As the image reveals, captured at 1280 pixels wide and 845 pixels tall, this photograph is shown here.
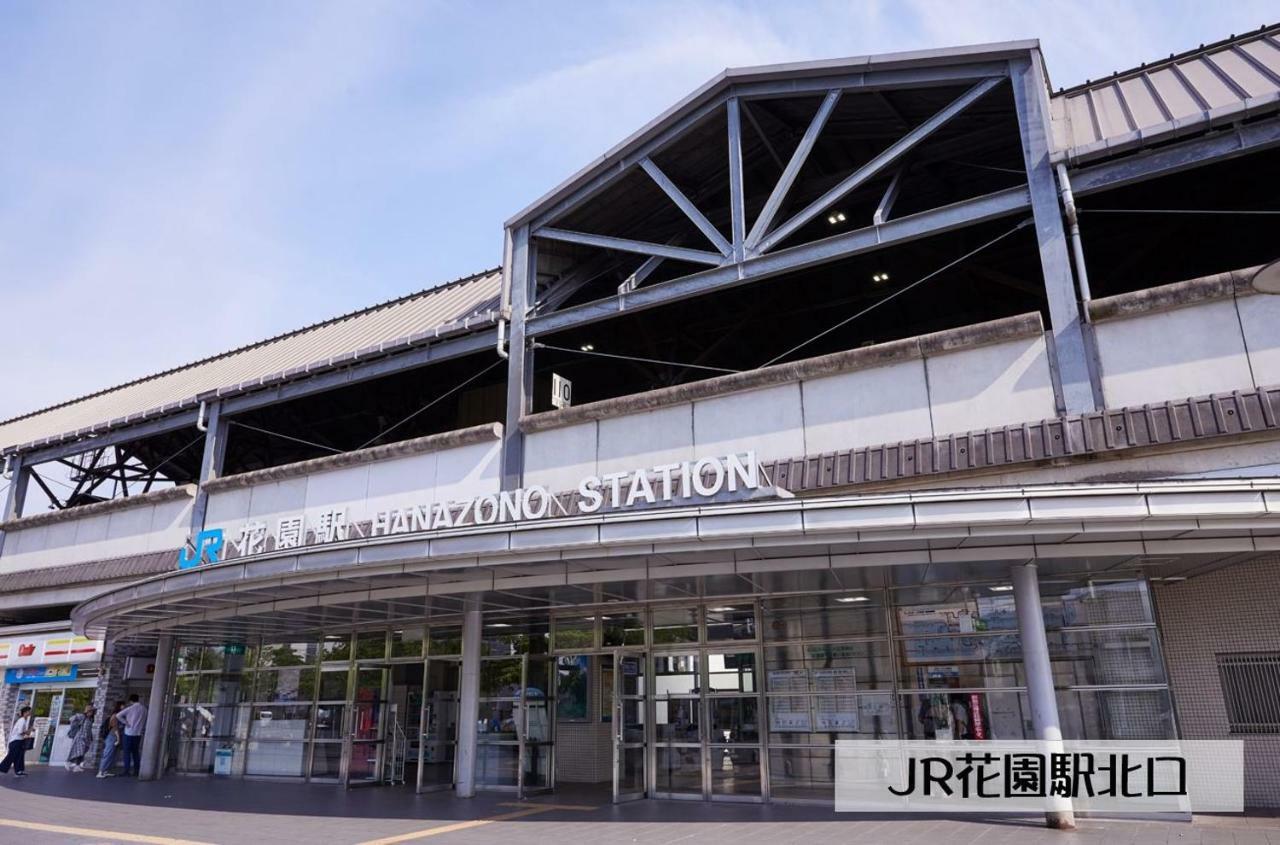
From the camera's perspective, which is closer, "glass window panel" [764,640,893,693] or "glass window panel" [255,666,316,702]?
"glass window panel" [764,640,893,693]

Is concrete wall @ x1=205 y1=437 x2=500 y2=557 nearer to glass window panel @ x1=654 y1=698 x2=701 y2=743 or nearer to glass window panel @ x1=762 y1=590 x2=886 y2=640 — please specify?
glass window panel @ x1=654 y1=698 x2=701 y2=743

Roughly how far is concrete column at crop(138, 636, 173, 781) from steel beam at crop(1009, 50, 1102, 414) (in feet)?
54.6

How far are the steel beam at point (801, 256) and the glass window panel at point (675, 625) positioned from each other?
5.05 metres

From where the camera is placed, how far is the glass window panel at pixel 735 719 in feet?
39.7

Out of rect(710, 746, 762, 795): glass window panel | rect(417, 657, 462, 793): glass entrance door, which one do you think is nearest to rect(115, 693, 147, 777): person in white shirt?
rect(417, 657, 462, 793): glass entrance door

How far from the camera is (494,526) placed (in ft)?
31.7

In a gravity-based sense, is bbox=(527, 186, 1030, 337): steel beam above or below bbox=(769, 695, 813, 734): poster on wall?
above

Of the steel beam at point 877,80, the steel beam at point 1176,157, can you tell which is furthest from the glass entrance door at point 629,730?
the steel beam at point 877,80

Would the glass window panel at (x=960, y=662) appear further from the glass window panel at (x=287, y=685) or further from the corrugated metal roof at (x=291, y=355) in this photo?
the glass window panel at (x=287, y=685)

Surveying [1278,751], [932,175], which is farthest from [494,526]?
[932,175]

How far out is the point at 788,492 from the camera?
34.4ft

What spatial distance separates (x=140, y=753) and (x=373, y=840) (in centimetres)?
1203

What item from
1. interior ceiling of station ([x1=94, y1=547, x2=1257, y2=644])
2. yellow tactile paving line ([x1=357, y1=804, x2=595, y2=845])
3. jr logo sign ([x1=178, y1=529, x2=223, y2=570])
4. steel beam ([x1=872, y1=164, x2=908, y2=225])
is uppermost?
steel beam ([x1=872, y1=164, x2=908, y2=225])

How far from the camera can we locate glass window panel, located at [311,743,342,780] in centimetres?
1615
